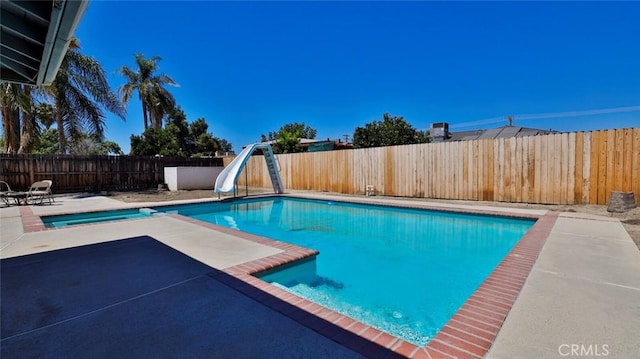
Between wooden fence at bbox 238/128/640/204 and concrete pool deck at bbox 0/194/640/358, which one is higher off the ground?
wooden fence at bbox 238/128/640/204

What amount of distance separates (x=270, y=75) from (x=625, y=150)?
20758mm

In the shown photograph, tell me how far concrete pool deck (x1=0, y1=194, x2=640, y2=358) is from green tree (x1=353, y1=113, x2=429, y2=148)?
639 inches

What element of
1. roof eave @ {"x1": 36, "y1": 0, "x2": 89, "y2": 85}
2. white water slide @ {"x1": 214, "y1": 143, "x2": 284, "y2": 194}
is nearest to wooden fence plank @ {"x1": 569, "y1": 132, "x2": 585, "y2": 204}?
roof eave @ {"x1": 36, "y1": 0, "x2": 89, "y2": 85}

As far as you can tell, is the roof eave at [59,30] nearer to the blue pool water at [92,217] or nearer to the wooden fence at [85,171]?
the blue pool water at [92,217]

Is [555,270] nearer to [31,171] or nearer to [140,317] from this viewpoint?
[140,317]

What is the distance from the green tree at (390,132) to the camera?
22656mm

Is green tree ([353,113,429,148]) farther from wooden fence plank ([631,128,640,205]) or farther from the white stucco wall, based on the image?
wooden fence plank ([631,128,640,205])

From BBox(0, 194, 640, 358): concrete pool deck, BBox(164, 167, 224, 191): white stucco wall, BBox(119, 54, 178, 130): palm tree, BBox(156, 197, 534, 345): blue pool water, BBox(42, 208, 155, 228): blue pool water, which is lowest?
BBox(156, 197, 534, 345): blue pool water

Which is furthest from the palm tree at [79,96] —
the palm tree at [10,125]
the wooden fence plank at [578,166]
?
the wooden fence plank at [578,166]

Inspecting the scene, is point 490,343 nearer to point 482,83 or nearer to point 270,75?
point 270,75

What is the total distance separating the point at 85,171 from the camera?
47.4 feet

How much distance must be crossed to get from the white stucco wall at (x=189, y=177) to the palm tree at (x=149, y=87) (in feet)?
31.8

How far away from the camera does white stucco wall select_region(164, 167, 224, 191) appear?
15609 millimetres

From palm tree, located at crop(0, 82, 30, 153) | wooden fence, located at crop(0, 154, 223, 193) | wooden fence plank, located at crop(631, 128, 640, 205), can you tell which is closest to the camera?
wooden fence plank, located at crop(631, 128, 640, 205)
